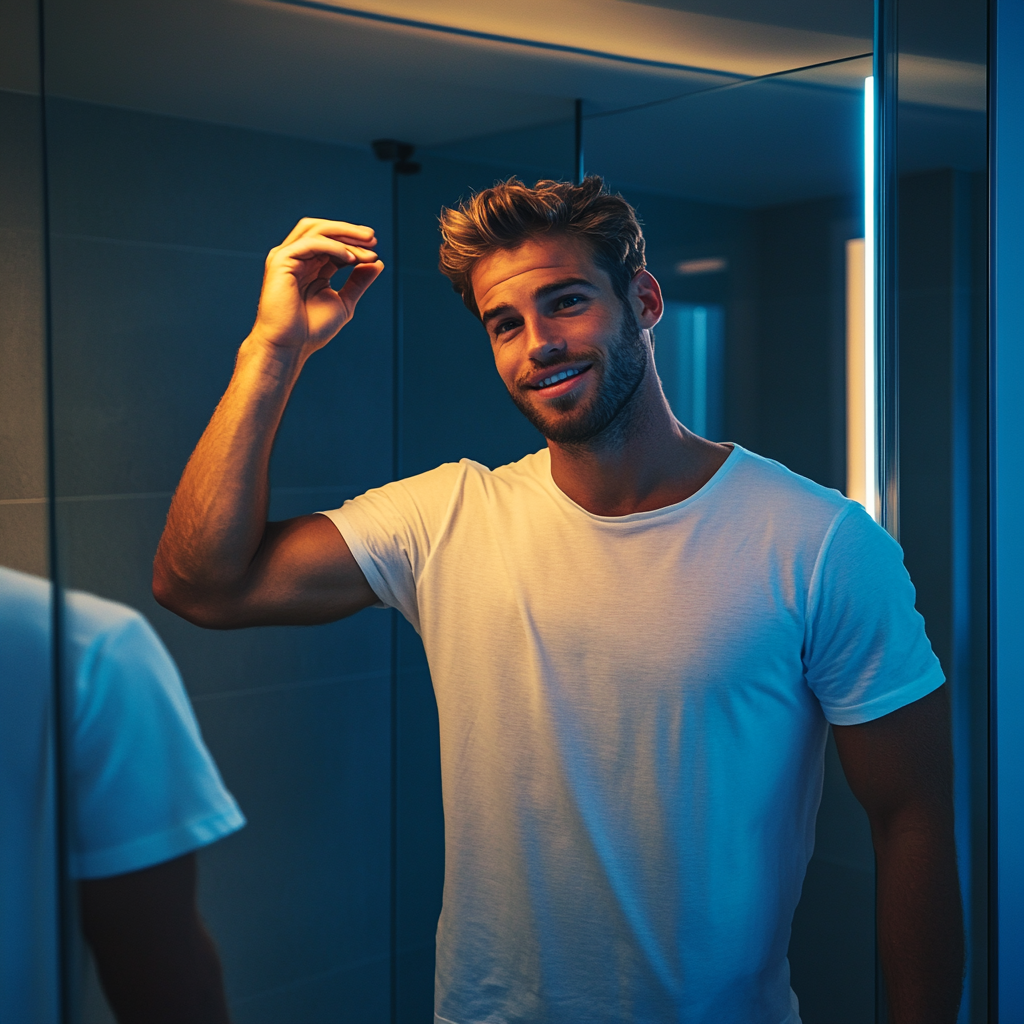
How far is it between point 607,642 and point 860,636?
9.4 inches

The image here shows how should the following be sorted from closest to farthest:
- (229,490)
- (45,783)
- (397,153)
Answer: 1. (45,783)
2. (229,490)
3. (397,153)

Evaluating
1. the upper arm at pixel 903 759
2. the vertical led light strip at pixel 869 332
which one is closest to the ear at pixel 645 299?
the vertical led light strip at pixel 869 332

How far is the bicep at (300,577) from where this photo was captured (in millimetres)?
1009

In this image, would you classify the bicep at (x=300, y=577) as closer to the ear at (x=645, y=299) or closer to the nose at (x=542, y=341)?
the nose at (x=542, y=341)

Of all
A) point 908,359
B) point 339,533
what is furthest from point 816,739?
point 339,533

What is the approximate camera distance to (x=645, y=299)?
3.62ft

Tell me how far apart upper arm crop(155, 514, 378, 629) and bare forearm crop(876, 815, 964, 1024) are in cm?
60

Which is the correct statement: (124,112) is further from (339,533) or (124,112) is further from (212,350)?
(339,533)

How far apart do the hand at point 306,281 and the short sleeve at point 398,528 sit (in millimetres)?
170

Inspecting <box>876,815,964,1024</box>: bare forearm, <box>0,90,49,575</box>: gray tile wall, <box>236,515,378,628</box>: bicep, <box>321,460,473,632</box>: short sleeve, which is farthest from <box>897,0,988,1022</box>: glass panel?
<box>0,90,49,575</box>: gray tile wall

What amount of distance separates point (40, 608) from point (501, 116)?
0.74 meters

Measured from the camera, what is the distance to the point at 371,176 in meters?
1.21

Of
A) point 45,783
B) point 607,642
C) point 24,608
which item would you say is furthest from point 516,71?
point 45,783

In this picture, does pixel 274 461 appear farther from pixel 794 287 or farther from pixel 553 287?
pixel 794 287
